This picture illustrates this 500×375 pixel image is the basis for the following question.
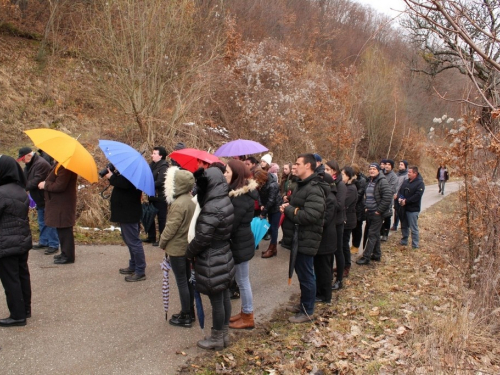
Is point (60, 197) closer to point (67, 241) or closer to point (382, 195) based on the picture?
point (67, 241)

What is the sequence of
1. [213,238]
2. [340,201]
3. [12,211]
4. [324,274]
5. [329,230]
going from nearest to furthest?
[213,238], [12,211], [329,230], [324,274], [340,201]

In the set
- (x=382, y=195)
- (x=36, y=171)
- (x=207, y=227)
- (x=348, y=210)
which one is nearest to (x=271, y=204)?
(x=348, y=210)

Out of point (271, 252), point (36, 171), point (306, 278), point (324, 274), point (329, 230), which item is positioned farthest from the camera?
point (271, 252)

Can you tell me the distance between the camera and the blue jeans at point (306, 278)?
201 inches

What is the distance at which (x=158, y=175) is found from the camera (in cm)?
723

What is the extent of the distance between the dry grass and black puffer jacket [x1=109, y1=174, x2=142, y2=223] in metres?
2.40

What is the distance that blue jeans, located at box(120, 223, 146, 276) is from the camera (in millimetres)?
5840

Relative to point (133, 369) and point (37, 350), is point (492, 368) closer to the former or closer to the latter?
point (133, 369)

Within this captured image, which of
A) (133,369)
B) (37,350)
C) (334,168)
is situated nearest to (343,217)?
(334,168)

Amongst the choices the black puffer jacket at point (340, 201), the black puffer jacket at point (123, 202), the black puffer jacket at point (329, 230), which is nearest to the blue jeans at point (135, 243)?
the black puffer jacket at point (123, 202)

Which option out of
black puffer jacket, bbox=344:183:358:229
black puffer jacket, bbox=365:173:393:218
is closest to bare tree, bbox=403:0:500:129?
black puffer jacket, bbox=344:183:358:229

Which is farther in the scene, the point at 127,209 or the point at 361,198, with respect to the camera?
the point at 361,198

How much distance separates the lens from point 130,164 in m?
5.30

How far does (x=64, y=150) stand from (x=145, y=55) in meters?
7.12
